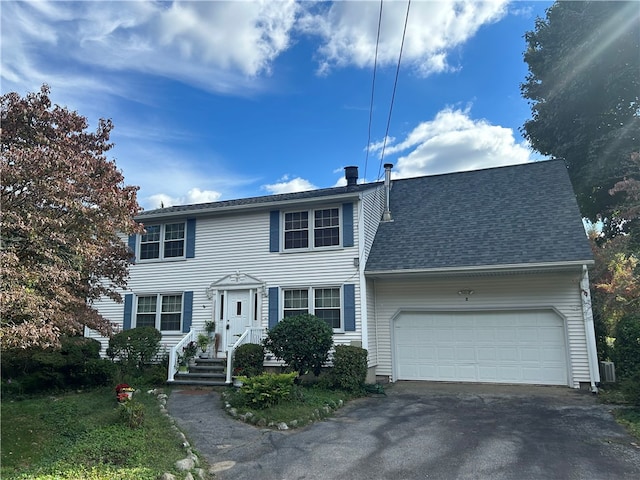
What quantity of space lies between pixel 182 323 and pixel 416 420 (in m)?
7.98

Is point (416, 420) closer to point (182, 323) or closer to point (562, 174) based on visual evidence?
point (182, 323)

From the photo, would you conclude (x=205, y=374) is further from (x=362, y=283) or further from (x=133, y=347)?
(x=362, y=283)

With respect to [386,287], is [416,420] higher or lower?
lower

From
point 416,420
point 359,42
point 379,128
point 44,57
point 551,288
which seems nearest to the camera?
point 416,420

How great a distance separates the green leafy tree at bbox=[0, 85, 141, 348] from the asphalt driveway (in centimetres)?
281

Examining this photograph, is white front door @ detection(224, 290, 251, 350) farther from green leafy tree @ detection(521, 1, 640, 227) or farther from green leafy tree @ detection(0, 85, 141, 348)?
green leafy tree @ detection(521, 1, 640, 227)

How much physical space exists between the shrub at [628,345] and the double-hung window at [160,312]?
11.7 metres

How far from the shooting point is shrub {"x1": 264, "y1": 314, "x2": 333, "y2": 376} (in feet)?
33.9

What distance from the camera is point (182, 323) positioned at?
509 inches

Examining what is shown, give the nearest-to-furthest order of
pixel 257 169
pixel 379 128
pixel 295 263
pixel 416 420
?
pixel 416 420 < pixel 295 263 < pixel 379 128 < pixel 257 169

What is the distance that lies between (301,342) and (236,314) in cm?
312

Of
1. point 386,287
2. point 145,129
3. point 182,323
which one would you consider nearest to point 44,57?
point 145,129

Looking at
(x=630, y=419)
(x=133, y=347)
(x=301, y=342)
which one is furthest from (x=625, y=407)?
(x=133, y=347)

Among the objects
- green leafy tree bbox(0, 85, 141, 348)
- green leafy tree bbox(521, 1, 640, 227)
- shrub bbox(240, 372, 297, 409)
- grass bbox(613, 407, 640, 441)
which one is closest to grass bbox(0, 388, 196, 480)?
green leafy tree bbox(0, 85, 141, 348)
